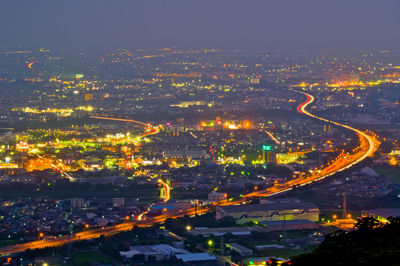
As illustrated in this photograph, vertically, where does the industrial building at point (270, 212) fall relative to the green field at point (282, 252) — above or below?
above

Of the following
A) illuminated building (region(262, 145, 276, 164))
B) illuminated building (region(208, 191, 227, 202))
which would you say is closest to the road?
illuminated building (region(208, 191, 227, 202))

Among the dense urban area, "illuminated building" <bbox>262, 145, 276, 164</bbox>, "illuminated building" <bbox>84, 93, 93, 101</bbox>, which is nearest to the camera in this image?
the dense urban area

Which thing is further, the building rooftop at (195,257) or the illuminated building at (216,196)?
the illuminated building at (216,196)

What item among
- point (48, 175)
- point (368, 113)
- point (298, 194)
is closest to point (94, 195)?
point (48, 175)

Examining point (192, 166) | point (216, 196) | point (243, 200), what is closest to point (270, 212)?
point (243, 200)

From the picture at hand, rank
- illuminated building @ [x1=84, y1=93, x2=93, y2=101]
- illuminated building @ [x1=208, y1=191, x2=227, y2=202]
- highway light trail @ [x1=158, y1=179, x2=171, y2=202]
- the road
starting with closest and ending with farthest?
the road, illuminated building @ [x1=208, y1=191, x2=227, y2=202], highway light trail @ [x1=158, y1=179, x2=171, y2=202], illuminated building @ [x1=84, y1=93, x2=93, y2=101]

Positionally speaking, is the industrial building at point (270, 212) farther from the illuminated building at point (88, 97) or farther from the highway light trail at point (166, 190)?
the illuminated building at point (88, 97)

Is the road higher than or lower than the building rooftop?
lower

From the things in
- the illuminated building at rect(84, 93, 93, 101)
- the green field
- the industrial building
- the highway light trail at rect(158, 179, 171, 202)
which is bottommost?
the highway light trail at rect(158, 179, 171, 202)

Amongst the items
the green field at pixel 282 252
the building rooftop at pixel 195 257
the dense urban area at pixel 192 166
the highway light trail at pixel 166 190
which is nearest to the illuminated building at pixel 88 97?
the dense urban area at pixel 192 166

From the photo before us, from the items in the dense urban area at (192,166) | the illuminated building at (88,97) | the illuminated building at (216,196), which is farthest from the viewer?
the illuminated building at (88,97)

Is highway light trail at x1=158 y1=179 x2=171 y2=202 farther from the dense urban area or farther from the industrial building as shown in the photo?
the industrial building

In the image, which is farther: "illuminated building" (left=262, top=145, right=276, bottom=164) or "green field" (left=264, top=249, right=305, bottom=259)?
"illuminated building" (left=262, top=145, right=276, bottom=164)

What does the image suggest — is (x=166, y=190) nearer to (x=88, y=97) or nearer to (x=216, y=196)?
(x=216, y=196)
